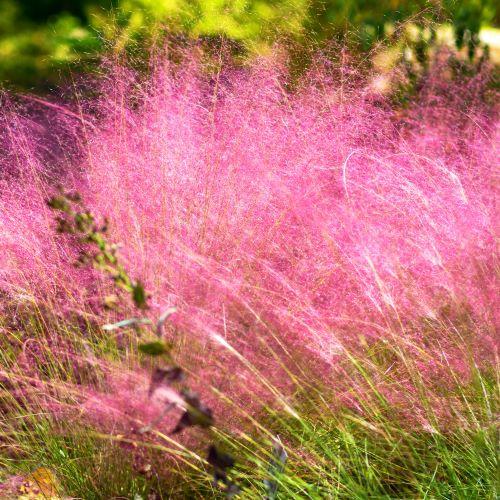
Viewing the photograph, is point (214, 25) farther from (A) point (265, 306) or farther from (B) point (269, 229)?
(A) point (265, 306)

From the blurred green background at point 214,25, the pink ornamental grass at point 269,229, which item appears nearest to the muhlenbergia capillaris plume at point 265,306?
the pink ornamental grass at point 269,229

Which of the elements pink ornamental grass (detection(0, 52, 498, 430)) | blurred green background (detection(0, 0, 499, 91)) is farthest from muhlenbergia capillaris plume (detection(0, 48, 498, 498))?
blurred green background (detection(0, 0, 499, 91))

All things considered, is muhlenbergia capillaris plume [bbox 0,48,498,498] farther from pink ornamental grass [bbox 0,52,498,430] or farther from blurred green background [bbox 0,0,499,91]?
blurred green background [bbox 0,0,499,91]

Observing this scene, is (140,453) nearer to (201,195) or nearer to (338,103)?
(201,195)

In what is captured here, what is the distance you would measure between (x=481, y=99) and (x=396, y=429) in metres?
2.76

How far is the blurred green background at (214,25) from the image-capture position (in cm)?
312

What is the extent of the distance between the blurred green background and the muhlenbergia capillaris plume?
503mm

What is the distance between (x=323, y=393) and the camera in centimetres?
182

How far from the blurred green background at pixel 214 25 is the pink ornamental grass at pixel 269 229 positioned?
41 cm

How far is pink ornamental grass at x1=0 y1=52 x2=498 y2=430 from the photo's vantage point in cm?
183

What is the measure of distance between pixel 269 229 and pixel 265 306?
37 cm

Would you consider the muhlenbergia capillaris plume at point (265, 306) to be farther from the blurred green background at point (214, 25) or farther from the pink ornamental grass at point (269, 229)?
the blurred green background at point (214, 25)

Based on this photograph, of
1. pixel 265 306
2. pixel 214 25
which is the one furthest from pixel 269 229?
pixel 214 25

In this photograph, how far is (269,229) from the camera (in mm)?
2139
